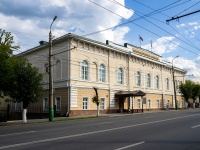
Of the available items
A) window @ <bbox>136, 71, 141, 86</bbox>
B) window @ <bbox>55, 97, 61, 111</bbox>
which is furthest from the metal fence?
window @ <bbox>136, 71, 141, 86</bbox>

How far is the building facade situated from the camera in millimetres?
32094

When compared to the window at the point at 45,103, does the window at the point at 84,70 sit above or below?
above

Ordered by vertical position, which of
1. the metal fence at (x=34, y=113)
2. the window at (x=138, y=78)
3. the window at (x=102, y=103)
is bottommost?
the metal fence at (x=34, y=113)

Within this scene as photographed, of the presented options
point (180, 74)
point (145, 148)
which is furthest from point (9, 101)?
point (180, 74)

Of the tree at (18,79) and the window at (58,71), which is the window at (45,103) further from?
the tree at (18,79)

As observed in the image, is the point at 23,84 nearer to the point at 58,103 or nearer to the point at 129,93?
the point at 58,103

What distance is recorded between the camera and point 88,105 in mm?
33562

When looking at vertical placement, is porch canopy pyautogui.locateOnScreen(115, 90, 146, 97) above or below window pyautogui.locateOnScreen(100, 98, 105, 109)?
above

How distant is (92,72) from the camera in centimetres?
3484

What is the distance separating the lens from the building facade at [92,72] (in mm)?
32094

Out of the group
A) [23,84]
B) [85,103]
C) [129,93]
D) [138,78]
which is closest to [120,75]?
[129,93]

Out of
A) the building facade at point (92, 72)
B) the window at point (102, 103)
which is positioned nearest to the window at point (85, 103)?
the building facade at point (92, 72)

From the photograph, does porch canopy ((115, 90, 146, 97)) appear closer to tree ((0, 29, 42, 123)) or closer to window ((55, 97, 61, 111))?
window ((55, 97, 61, 111))

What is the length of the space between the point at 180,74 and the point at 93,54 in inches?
1409
